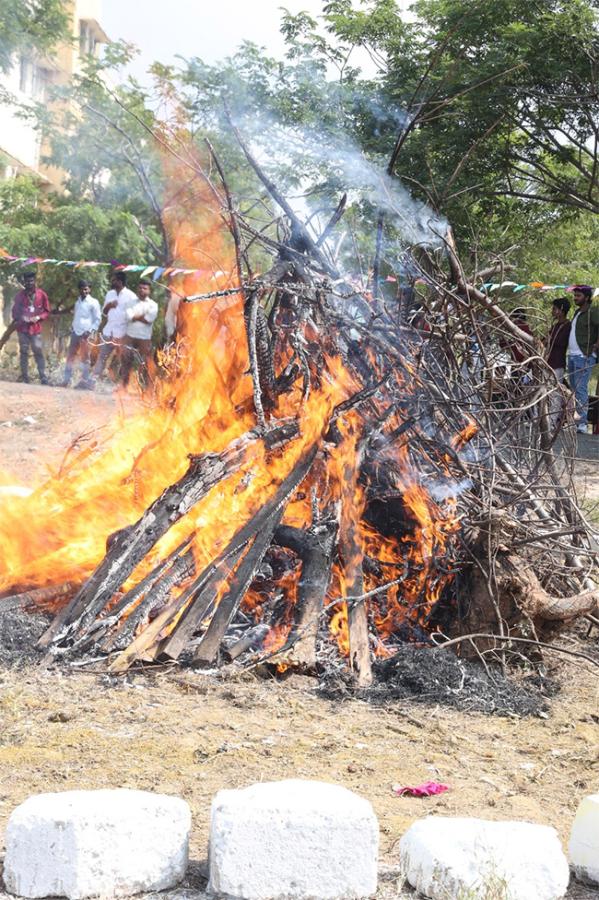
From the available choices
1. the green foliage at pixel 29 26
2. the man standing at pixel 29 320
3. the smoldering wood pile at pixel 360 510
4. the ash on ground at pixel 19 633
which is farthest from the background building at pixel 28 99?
the ash on ground at pixel 19 633

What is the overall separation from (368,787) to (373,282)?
10.8 feet

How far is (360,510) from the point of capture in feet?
18.7

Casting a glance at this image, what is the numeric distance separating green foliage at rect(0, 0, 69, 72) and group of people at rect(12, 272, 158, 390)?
26.4 feet

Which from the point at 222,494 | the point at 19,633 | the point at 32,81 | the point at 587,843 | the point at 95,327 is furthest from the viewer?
the point at 32,81

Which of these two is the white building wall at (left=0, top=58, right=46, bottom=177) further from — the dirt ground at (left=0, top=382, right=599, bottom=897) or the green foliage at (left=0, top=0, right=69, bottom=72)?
the dirt ground at (left=0, top=382, right=599, bottom=897)

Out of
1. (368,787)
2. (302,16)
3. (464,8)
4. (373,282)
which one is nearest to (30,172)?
(302,16)

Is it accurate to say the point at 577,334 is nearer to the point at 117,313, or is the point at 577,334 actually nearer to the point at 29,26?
the point at 117,313

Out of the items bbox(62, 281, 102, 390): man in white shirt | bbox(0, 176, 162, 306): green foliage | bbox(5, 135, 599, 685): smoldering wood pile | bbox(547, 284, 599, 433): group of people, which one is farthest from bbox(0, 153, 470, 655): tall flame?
bbox(0, 176, 162, 306): green foliage

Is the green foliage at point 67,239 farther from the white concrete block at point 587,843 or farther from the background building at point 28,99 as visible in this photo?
the white concrete block at point 587,843

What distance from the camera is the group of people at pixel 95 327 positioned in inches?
625

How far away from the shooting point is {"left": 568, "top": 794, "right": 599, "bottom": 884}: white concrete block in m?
3.07

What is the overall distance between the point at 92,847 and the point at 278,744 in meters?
1.39

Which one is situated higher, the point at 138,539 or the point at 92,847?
the point at 138,539

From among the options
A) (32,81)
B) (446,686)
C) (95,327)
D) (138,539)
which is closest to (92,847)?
(446,686)
